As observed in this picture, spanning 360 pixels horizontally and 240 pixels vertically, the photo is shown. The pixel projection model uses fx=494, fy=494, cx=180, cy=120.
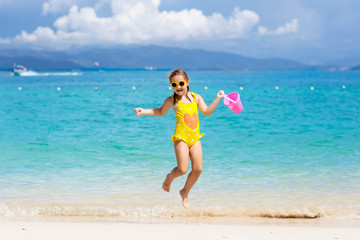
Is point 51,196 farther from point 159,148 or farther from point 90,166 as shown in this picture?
point 159,148

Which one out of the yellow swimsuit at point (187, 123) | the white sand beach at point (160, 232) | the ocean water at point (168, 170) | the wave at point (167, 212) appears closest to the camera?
the white sand beach at point (160, 232)

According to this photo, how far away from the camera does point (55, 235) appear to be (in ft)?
18.4

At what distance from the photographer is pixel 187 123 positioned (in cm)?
562

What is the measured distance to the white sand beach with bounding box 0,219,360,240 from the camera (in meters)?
5.52

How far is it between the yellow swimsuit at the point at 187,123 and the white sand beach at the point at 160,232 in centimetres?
109

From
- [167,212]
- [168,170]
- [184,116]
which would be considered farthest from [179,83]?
[168,170]

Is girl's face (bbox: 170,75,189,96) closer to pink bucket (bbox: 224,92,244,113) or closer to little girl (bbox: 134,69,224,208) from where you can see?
little girl (bbox: 134,69,224,208)

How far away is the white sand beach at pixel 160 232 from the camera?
5.52 m

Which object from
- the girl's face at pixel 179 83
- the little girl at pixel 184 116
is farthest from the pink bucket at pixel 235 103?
the girl's face at pixel 179 83

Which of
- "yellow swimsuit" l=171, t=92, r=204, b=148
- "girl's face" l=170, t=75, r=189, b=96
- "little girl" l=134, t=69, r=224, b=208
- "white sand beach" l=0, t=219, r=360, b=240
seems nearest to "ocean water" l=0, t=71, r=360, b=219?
"white sand beach" l=0, t=219, r=360, b=240

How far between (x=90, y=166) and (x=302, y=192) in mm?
5071

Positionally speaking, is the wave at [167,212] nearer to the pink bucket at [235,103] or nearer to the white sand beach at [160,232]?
the white sand beach at [160,232]

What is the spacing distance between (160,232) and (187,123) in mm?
1319

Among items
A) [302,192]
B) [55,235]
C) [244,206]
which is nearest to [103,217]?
[55,235]
